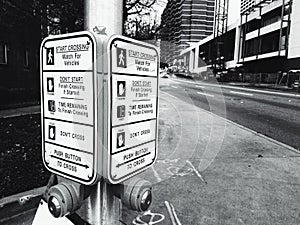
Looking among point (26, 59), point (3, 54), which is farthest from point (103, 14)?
point (26, 59)

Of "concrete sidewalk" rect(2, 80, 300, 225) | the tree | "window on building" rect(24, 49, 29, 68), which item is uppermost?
the tree

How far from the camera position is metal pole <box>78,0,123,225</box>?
120cm

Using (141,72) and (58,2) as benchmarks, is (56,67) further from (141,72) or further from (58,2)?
(58,2)

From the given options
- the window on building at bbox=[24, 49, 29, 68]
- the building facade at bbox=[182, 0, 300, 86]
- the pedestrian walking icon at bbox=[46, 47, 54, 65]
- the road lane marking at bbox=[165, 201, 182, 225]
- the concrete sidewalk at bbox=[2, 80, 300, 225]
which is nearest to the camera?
the pedestrian walking icon at bbox=[46, 47, 54, 65]

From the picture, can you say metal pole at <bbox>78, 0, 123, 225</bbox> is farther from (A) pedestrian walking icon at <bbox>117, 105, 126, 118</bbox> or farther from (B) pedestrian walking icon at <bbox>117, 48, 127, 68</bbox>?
(A) pedestrian walking icon at <bbox>117, 105, 126, 118</bbox>

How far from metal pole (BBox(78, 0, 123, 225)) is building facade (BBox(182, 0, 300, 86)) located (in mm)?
30270

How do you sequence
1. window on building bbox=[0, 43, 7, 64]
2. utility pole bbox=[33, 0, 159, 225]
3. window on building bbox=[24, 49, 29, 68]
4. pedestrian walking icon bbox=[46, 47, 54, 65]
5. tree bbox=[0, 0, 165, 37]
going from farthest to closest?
window on building bbox=[24, 49, 29, 68], window on building bbox=[0, 43, 7, 64], tree bbox=[0, 0, 165, 37], pedestrian walking icon bbox=[46, 47, 54, 65], utility pole bbox=[33, 0, 159, 225]

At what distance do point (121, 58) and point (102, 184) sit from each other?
56 centimetres

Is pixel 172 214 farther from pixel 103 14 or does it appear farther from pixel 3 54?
pixel 3 54

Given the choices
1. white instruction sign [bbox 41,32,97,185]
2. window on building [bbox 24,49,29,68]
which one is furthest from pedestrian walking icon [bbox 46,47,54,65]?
window on building [bbox 24,49,29,68]

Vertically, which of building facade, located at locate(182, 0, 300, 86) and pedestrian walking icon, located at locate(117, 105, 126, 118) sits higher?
building facade, located at locate(182, 0, 300, 86)

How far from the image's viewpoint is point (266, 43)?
4966 cm

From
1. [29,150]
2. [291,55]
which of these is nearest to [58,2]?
[29,150]

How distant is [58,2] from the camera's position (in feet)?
34.1
